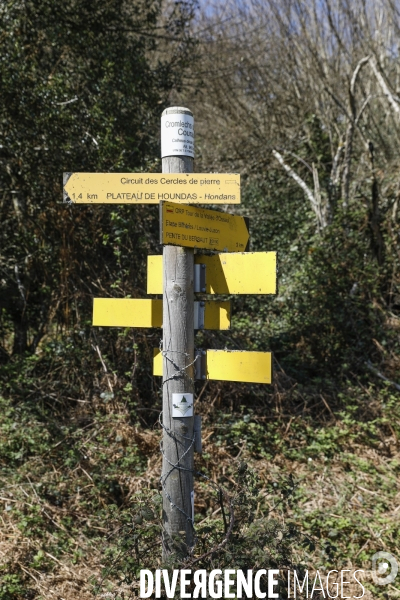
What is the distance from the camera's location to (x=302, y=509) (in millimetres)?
4547

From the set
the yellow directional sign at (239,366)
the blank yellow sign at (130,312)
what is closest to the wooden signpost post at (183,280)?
the yellow directional sign at (239,366)

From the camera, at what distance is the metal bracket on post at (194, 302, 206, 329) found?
323 cm

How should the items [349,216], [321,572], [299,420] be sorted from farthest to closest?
[349,216] → [299,420] → [321,572]

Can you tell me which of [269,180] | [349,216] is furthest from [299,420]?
[269,180]

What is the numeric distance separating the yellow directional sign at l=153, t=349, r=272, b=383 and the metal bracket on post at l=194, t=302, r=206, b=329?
0.18m

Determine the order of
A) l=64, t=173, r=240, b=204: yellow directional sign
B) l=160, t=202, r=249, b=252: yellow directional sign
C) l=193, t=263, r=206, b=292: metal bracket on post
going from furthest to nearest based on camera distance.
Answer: l=193, t=263, r=206, b=292: metal bracket on post < l=64, t=173, r=240, b=204: yellow directional sign < l=160, t=202, r=249, b=252: yellow directional sign

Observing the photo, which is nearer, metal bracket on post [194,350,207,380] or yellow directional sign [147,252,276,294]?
yellow directional sign [147,252,276,294]

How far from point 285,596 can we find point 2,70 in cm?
535

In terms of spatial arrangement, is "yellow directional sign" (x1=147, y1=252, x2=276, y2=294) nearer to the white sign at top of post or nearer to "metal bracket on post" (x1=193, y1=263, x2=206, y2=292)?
"metal bracket on post" (x1=193, y1=263, x2=206, y2=292)

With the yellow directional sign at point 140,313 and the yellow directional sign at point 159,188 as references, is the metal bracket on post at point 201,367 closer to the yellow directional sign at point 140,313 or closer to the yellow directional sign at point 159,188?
the yellow directional sign at point 140,313

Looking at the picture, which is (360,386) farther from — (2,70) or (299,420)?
(2,70)

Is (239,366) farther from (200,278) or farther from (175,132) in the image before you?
(175,132)

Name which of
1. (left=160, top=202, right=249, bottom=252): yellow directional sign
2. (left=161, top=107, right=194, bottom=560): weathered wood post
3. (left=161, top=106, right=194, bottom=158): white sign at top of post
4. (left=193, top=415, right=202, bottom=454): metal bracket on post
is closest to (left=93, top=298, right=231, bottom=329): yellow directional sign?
(left=161, top=107, right=194, bottom=560): weathered wood post

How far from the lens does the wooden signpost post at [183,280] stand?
305 centimetres
